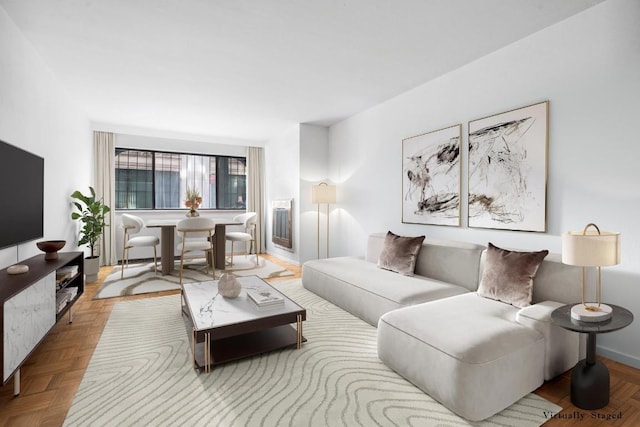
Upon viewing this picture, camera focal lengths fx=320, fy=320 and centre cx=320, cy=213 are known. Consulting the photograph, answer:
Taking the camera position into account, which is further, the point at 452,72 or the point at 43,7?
the point at 452,72

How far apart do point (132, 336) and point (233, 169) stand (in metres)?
4.94

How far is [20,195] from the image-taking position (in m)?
2.51

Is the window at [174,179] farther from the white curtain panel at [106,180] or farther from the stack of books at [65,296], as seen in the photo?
the stack of books at [65,296]

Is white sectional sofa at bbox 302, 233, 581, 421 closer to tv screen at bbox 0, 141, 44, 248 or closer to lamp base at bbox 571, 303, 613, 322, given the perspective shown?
lamp base at bbox 571, 303, 613, 322

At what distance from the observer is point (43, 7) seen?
2.35 metres

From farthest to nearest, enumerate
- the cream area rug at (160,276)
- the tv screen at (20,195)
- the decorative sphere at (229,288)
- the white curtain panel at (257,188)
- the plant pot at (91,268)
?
1. the white curtain panel at (257,188)
2. the plant pot at (91,268)
3. the cream area rug at (160,276)
4. the decorative sphere at (229,288)
5. the tv screen at (20,195)

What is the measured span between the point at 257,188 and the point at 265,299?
16.2 ft

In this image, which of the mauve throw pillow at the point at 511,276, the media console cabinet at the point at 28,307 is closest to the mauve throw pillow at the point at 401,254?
the mauve throw pillow at the point at 511,276

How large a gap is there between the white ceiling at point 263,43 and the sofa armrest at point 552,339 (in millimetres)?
2149

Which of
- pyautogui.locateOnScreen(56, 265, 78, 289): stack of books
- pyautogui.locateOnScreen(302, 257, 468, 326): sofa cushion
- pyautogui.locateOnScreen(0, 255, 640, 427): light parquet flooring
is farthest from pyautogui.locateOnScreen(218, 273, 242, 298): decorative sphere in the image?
pyautogui.locateOnScreen(56, 265, 78, 289): stack of books

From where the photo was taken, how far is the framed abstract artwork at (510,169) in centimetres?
267

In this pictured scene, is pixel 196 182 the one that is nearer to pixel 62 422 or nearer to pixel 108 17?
pixel 108 17

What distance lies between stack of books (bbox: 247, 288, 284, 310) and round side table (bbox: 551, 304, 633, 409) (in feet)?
5.72

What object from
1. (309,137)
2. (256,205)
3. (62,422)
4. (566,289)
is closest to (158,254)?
(256,205)
